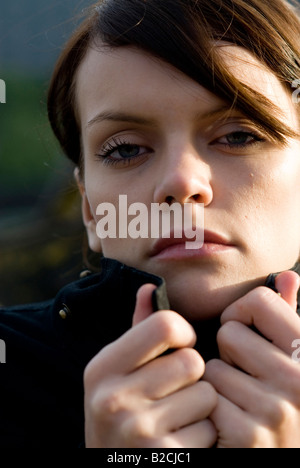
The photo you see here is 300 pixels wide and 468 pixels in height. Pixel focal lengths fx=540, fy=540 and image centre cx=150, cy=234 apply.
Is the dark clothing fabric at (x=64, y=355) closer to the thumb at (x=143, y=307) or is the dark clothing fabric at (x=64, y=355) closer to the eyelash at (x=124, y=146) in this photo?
the thumb at (x=143, y=307)

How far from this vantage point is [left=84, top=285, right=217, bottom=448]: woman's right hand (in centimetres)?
96

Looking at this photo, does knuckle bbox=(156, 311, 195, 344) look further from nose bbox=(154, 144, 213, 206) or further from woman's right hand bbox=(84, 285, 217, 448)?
nose bbox=(154, 144, 213, 206)

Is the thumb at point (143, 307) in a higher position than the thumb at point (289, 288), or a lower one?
lower

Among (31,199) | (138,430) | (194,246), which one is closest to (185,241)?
(194,246)

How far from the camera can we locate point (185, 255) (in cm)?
122

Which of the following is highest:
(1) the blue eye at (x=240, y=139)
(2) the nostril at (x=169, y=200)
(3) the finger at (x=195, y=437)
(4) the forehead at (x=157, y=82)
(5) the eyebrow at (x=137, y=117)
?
(4) the forehead at (x=157, y=82)

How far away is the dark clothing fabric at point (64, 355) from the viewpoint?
4.26ft

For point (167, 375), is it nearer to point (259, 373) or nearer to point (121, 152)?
point (259, 373)

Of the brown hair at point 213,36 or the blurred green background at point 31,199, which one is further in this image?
the blurred green background at point 31,199

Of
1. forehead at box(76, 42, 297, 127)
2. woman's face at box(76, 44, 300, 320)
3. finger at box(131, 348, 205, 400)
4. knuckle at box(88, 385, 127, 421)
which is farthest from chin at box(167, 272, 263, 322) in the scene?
forehead at box(76, 42, 297, 127)

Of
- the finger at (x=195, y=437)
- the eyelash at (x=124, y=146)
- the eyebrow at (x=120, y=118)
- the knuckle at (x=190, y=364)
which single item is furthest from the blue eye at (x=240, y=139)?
the finger at (x=195, y=437)

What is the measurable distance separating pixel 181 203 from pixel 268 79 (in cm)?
44
